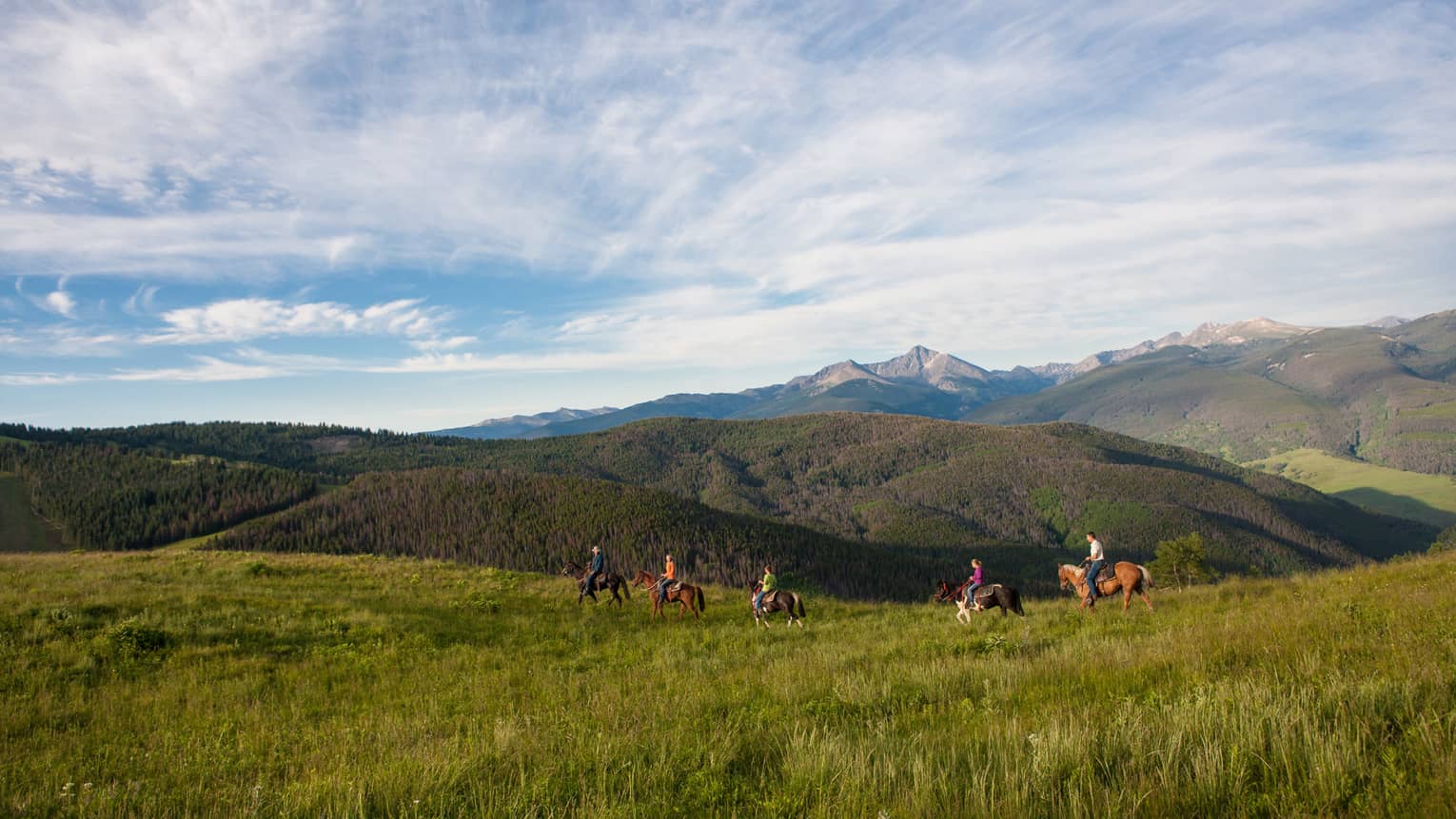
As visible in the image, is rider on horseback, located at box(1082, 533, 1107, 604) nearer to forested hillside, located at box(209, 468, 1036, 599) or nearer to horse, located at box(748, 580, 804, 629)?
horse, located at box(748, 580, 804, 629)

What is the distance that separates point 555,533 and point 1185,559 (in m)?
119

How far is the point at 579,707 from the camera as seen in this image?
8.69 meters

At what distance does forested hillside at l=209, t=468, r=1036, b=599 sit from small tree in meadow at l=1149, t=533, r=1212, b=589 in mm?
72183

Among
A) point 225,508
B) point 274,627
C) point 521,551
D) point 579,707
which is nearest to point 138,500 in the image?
point 225,508

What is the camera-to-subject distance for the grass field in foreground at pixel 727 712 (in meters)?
4.48

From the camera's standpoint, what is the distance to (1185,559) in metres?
53.5

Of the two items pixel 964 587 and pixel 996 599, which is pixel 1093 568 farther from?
pixel 964 587

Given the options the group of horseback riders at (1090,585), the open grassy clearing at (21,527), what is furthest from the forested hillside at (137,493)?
the group of horseback riders at (1090,585)

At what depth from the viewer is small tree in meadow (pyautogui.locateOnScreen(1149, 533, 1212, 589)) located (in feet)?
174

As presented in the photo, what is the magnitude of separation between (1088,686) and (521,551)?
13509 cm

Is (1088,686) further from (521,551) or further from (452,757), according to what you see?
(521,551)

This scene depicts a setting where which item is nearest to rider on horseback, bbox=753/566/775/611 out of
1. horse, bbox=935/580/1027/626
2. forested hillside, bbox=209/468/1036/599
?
horse, bbox=935/580/1027/626

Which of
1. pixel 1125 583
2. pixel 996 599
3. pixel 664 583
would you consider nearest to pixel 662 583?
pixel 664 583

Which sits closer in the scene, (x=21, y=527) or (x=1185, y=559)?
(x=1185, y=559)
